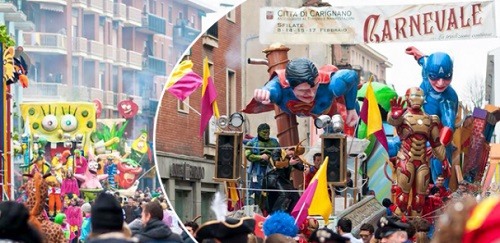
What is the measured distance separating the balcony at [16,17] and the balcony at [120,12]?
467 inches

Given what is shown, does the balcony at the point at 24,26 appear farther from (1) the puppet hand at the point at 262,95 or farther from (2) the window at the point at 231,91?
(1) the puppet hand at the point at 262,95

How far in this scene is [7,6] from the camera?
5728 centimetres

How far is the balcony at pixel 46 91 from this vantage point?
6153 centimetres

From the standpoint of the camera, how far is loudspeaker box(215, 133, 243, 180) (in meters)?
18.3

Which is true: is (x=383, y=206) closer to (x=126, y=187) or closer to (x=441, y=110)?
(x=441, y=110)

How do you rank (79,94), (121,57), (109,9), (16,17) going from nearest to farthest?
(16,17) → (79,94) → (121,57) → (109,9)

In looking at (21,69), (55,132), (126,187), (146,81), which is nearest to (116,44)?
(146,81)

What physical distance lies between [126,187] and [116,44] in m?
28.3

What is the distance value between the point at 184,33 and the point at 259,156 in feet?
176

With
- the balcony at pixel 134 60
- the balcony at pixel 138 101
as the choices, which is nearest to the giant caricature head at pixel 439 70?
the balcony at pixel 138 101

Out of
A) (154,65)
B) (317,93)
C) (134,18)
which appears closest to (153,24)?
(134,18)

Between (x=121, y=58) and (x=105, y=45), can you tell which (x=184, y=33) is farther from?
(x=105, y=45)

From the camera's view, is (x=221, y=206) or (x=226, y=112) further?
(x=226, y=112)

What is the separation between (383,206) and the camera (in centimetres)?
2041
